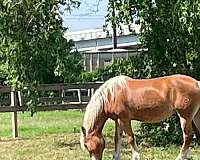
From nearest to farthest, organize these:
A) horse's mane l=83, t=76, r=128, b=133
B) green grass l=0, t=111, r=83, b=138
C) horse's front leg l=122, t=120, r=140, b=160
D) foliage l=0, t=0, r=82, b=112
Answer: horse's mane l=83, t=76, r=128, b=133
horse's front leg l=122, t=120, r=140, b=160
foliage l=0, t=0, r=82, b=112
green grass l=0, t=111, r=83, b=138

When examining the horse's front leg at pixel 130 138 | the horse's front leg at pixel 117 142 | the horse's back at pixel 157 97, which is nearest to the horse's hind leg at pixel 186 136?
the horse's back at pixel 157 97

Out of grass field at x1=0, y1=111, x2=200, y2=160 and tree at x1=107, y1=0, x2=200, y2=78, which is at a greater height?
tree at x1=107, y1=0, x2=200, y2=78

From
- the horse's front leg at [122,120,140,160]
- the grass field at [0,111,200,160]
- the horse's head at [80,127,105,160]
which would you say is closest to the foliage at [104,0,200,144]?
the grass field at [0,111,200,160]

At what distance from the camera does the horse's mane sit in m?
7.32

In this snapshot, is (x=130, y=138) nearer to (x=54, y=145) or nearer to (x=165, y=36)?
(x=165, y=36)

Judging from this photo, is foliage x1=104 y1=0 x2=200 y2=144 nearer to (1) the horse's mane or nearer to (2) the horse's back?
(2) the horse's back

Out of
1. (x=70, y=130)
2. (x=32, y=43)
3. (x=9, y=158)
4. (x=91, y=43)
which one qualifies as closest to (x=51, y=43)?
(x=32, y=43)

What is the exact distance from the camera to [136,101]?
816cm

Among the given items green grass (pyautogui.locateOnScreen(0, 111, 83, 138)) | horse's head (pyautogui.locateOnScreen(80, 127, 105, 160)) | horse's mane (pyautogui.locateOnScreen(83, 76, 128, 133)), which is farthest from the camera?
green grass (pyautogui.locateOnScreen(0, 111, 83, 138))

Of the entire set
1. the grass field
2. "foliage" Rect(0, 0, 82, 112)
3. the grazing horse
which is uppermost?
"foliage" Rect(0, 0, 82, 112)

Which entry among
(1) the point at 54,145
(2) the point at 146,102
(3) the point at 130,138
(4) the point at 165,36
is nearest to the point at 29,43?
(1) the point at 54,145

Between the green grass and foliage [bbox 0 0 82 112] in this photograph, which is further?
the green grass

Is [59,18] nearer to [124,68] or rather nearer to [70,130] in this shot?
[124,68]

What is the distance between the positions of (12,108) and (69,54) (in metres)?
2.67
